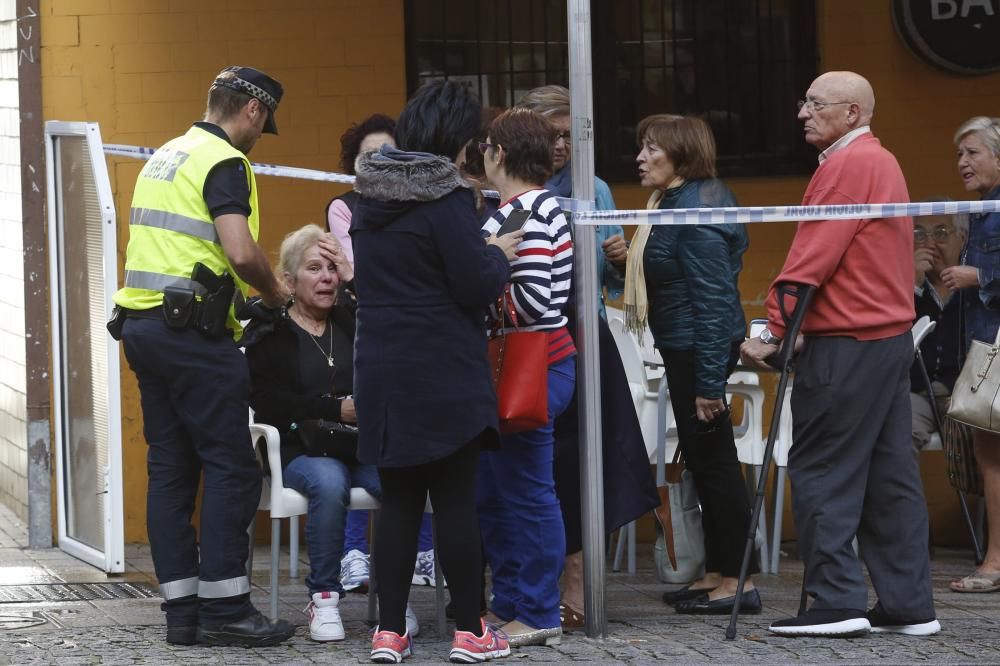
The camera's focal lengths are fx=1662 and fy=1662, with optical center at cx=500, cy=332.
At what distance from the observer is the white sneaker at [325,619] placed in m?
5.70

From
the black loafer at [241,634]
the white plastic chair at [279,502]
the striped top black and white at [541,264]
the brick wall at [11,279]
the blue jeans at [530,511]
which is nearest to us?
the striped top black and white at [541,264]

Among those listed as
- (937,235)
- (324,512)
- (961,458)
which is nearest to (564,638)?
(324,512)

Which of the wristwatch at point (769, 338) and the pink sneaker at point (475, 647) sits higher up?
the wristwatch at point (769, 338)

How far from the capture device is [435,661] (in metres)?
5.39

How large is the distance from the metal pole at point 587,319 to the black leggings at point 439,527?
47 centimetres

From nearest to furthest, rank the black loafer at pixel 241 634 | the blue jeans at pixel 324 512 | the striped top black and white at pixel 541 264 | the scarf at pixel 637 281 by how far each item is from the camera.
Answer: the striped top black and white at pixel 541 264 < the black loafer at pixel 241 634 < the blue jeans at pixel 324 512 < the scarf at pixel 637 281

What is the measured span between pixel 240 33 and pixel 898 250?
11.5 ft

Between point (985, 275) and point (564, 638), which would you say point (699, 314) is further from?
point (985, 275)

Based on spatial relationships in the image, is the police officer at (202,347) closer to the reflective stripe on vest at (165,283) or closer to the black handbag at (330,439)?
the reflective stripe on vest at (165,283)

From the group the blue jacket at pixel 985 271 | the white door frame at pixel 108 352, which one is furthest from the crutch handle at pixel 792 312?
the white door frame at pixel 108 352

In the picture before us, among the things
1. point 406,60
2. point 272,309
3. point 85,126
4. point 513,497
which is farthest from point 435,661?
point 406,60

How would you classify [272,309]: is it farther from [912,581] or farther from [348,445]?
[912,581]

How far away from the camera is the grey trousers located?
18.3ft

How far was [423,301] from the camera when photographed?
16.9ft
